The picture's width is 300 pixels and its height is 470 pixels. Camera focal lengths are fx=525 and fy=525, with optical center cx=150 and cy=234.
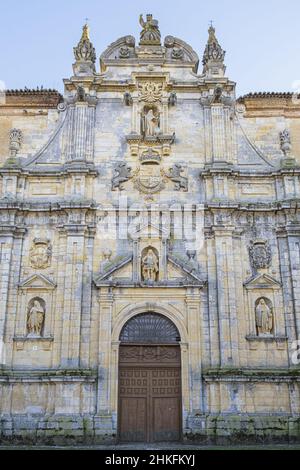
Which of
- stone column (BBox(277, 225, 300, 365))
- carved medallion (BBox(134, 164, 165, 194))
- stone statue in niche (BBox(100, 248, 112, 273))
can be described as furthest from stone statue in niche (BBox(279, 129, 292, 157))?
stone statue in niche (BBox(100, 248, 112, 273))

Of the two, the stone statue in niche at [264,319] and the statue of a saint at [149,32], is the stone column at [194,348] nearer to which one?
the stone statue in niche at [264,319]

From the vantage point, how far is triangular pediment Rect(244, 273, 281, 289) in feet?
53.3

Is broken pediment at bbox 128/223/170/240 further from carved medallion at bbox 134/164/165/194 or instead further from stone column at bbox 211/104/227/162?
stone column at bbox 211/104/227/162

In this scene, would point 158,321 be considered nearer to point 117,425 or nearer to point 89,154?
point 117,425

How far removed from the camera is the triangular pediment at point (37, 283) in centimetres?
1616

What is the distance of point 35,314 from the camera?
15.8 meters

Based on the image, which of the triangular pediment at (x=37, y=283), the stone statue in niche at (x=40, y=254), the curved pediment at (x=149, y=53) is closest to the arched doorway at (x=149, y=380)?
the triangular pediment at (x=37, y=283)

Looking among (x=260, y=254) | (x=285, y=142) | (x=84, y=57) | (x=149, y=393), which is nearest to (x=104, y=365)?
(x=149, y=393)

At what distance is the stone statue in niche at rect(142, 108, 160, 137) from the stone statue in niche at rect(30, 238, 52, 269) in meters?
5.12

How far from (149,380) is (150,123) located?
8738 mm

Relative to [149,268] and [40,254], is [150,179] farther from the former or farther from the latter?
[40,254]

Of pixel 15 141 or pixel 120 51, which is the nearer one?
pixel 15 141

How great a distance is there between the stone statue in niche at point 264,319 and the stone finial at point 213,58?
8510 mm

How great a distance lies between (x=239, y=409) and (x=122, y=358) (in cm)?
365
